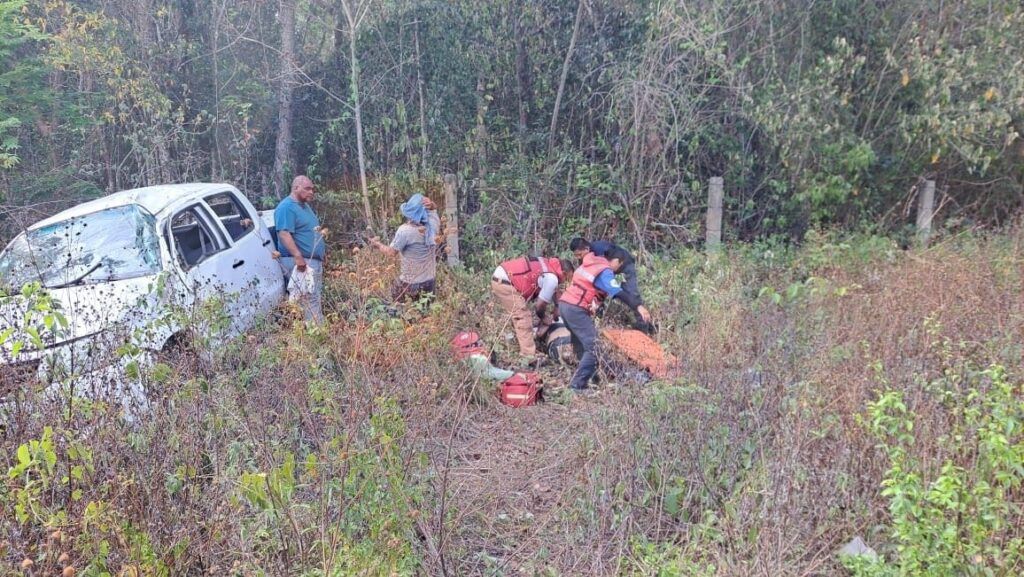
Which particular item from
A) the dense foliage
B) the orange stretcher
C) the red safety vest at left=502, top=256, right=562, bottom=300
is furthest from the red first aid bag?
the dense foliage

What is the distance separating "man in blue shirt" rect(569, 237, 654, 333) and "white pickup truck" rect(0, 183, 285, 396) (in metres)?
2.81

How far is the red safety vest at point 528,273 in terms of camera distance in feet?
22.3

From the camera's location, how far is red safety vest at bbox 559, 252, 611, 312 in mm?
6105

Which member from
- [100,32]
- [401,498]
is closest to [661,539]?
[401,498]

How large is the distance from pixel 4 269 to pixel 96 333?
206 centimetres

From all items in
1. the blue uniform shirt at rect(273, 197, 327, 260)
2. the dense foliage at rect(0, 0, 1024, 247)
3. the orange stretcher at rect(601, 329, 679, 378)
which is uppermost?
the dense foliage at rect(0, 0, 1024, 247)

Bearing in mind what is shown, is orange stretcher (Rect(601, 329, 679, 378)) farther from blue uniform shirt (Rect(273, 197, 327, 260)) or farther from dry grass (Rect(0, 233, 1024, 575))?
blue uniform shirt (Rect(273, 197, 327, 260))

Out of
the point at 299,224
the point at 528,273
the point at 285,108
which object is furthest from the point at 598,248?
the point at 285,108

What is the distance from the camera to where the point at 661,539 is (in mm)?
3713

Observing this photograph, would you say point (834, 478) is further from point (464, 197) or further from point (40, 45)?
point (40, 45)

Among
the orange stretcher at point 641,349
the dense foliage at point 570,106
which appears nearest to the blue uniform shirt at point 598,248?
the orange stretcher at point 641,349

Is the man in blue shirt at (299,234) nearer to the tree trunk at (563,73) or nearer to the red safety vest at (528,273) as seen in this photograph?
the red safety vest at (528,273)

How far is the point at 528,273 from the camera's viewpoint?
6.85 meters

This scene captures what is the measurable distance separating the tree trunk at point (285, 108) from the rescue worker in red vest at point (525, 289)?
16.1ft
